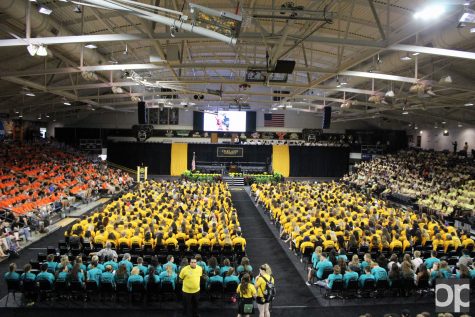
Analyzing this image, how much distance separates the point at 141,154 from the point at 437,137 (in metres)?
30.0

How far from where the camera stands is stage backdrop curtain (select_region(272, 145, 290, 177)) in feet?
136

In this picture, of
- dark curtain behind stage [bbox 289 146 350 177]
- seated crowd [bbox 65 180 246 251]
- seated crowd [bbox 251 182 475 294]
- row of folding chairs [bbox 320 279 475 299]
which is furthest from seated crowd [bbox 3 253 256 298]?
dark curtain behind stage [bbox 289 146 350 177]

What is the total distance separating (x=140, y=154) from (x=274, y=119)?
48.6 feet

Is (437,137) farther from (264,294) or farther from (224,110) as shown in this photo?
(264,294)

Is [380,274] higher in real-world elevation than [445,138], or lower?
lower

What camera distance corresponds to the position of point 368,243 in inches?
478

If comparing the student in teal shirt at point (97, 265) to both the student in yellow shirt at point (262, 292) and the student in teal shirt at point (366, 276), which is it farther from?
the student in teal shirt at point (366, 276)

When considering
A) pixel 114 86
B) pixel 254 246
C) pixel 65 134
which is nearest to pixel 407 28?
pixel 254 246

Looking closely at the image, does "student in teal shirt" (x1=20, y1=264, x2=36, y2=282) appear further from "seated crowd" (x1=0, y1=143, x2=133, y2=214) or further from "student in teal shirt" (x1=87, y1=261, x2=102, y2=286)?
"seated crowd" (x1=0, y1=143, x2=133, y2=214)

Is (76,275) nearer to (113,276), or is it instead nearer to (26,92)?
(113,276)

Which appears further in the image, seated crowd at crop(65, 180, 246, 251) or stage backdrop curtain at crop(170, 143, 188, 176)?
stage backdrop curtain at crop(170, 143, 188, 176)

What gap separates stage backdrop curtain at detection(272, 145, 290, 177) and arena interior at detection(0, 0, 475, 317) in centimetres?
591

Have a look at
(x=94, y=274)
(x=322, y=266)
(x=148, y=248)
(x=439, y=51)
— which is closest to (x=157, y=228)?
(x=148, y=248)
